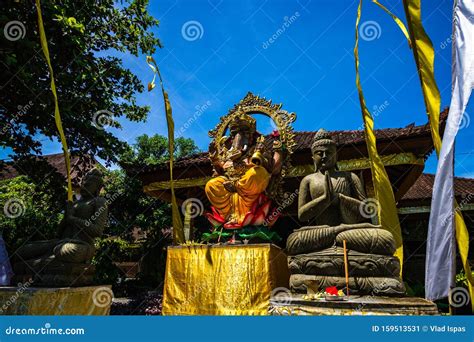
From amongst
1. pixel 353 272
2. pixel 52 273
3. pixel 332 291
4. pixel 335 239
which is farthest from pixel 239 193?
pixel 52 273

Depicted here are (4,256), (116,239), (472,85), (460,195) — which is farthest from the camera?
(116,239)

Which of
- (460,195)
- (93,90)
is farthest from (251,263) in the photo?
(460,195)

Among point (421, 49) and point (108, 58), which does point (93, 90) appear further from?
point (421, 49)

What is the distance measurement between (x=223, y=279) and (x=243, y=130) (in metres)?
2.89

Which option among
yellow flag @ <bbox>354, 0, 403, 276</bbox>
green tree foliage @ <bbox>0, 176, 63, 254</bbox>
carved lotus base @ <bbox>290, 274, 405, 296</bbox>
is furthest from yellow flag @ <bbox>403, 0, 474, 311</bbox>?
green tree foliage @ <bbox>0, 176, 63, 254</bbox>

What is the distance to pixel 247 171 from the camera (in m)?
6.30

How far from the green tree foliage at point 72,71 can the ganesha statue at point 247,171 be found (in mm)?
2511

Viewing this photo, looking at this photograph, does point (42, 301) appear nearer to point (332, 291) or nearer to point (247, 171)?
point (332, 291)

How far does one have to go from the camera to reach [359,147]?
6695 mm

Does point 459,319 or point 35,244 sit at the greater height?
point 35,244

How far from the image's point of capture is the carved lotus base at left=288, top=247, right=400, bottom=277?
3697 millimetres

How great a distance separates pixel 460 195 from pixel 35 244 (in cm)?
993

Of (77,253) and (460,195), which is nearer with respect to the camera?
(77,253)

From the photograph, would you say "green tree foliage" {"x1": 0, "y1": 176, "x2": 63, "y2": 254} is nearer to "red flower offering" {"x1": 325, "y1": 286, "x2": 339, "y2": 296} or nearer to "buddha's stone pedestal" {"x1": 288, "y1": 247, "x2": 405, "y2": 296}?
"buddha's stone pedestal" {"x1": 288, "y1": 247, "x2": 405, "y2": 296}
